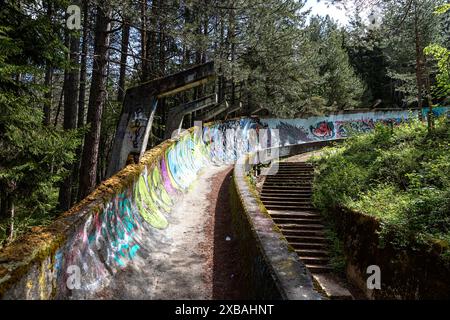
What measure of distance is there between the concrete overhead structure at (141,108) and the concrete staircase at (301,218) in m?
5.22

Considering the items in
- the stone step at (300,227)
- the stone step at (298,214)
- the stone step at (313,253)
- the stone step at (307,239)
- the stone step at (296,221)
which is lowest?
the stone step at (313,253)

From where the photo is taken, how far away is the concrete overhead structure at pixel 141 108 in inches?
336

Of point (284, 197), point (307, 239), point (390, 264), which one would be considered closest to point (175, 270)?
point (390, 264)

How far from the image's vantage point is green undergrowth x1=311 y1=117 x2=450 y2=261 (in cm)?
648

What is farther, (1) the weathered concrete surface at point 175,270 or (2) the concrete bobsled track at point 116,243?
(1) the weathered concrete surface at point 175,270

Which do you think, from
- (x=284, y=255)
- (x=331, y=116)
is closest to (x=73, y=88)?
A: (x=284, y=255)

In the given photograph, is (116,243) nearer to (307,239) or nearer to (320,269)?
(320,269)

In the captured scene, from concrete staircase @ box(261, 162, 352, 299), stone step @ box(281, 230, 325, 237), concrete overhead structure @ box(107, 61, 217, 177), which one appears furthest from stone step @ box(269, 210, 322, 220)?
concrete overhead structure @ box(107, 61, 217, 177)

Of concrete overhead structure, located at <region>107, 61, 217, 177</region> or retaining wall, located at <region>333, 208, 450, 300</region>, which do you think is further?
concrete overhead structure, located at <region>107, 61, 217, 177</region>

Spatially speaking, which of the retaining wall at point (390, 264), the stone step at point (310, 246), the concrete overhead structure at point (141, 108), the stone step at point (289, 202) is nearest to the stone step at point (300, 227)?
the stone step at point (310, 246)

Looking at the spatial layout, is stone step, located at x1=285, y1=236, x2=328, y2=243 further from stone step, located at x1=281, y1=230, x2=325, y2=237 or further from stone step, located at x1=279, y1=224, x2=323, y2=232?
stone step, located at x1=279, y1=224, x2=323, y2=232

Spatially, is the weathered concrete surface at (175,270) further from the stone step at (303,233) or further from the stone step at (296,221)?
the stone step at (296,221)

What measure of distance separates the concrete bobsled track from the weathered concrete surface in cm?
2
